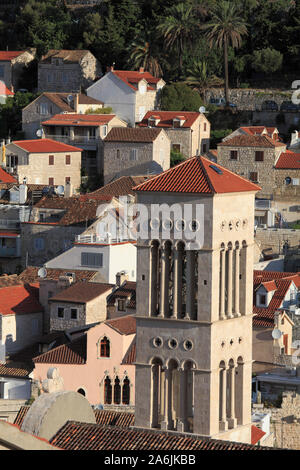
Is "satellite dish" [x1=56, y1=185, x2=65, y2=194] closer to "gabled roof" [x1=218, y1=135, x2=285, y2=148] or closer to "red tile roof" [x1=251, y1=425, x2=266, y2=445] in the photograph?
"gabled roof" [x1=218, y1=135, x2=285, y2=148]

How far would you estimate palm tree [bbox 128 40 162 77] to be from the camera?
307 feet

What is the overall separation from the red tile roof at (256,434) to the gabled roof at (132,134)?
34544mm

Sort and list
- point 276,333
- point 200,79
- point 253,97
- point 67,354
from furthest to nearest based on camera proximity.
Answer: point 200,79 → point 253,97 → point 276,333 → point 67,354

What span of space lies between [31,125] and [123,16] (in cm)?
1138

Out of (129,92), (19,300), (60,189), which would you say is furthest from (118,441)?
(129,92)

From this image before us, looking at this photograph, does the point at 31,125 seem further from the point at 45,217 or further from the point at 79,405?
the point at 79,405

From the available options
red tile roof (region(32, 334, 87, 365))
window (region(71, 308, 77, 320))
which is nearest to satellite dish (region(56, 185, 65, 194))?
window (region(71, 308, 77, 320))

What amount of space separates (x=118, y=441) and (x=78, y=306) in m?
24.3

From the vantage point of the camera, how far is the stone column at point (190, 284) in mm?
45062

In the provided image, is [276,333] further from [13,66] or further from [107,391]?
[13,66]

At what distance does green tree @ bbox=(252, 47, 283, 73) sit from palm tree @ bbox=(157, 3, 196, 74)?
3791 millimetres

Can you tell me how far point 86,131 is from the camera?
86750 millimetres

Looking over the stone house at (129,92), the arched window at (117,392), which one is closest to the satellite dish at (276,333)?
the arched window at (117,392)

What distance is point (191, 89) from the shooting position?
9300 cm
